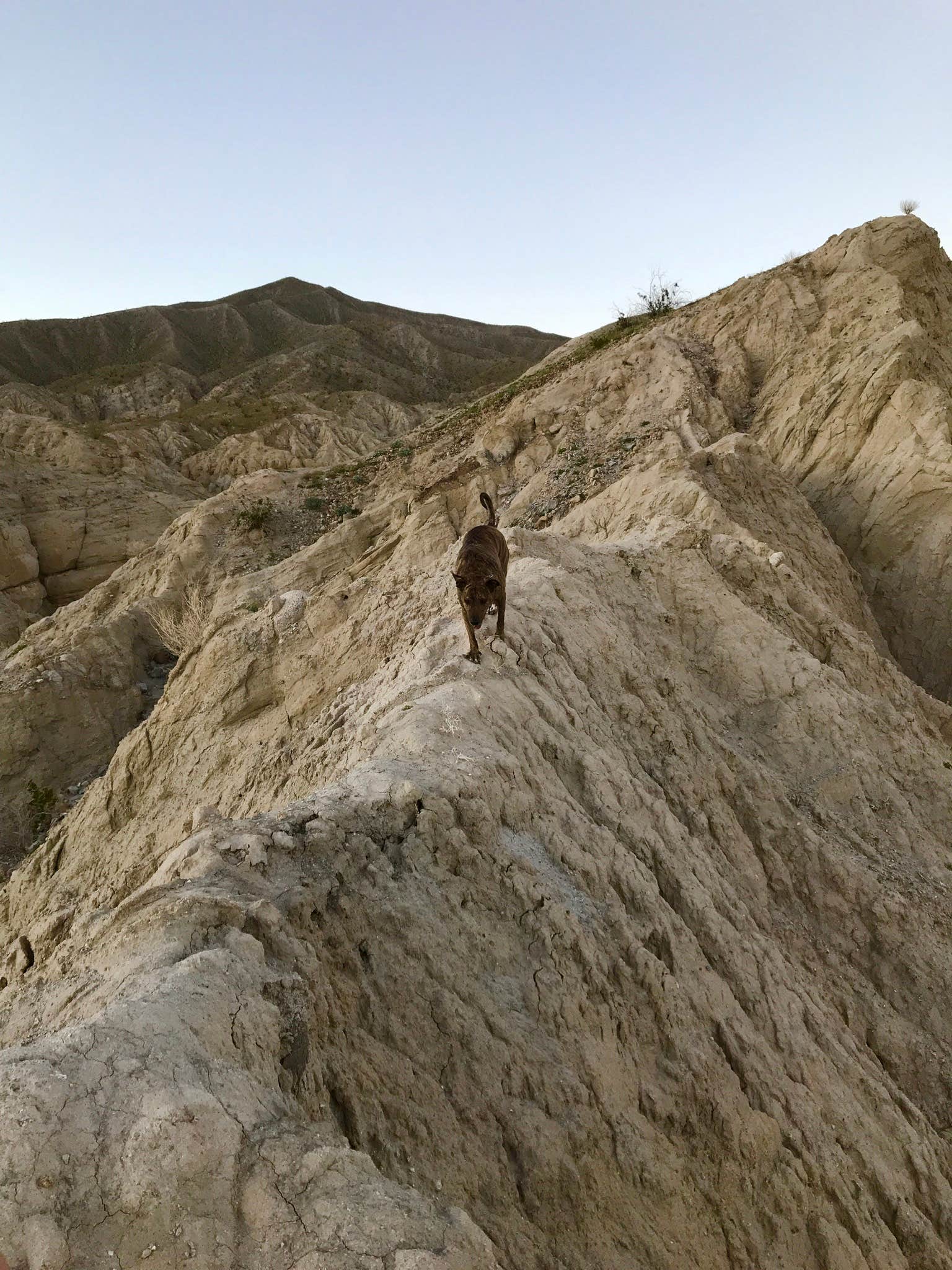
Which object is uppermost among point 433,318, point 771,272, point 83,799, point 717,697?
point 433,318

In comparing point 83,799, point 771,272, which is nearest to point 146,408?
point 771,272

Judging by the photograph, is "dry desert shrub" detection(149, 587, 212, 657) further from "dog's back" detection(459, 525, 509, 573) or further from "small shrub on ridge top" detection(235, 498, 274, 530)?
"dog's back" detection(459, 525, 509, 573)

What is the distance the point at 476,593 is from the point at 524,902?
312 centimetres

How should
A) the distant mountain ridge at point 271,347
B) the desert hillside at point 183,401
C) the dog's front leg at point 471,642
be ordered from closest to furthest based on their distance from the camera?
the dog's front leg at point 471,642
the desert hillside at point 183,401
the distant mountain ridge at point 271,347

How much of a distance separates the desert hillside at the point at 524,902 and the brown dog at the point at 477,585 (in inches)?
18.1

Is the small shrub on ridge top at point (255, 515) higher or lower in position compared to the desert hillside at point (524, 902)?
higher

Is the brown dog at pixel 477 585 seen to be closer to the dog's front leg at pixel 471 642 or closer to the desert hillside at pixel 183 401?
the dog's front leg at pixel 471 642

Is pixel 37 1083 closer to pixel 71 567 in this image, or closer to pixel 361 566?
pixel 361 566

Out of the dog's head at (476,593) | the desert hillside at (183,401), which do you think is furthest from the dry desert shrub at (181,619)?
the desert hillside at (183,401)

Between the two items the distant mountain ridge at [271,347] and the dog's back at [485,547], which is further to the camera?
the distant mountain ridge at [271,347]

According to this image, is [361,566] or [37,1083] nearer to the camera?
[37,1083]

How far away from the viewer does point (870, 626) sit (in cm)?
1656

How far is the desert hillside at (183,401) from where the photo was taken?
32.5 m

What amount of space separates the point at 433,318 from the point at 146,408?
151 ft
